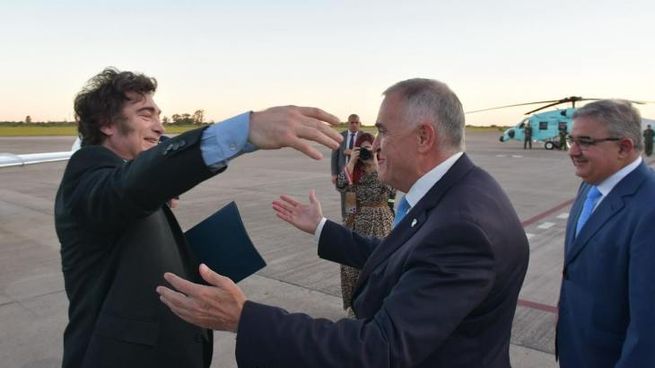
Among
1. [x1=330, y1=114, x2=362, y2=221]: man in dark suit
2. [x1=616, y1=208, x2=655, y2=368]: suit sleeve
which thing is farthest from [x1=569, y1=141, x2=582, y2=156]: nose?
[x1=330, y1=114, x2=362, y2=221]: man in dark suit

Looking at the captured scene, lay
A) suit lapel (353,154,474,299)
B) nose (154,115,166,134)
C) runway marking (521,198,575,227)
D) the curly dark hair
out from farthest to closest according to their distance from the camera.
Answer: runway marking (521,198,575,227), nose (154,115,166,134), the curly dark hair, suit lapel (353,154,474,299)

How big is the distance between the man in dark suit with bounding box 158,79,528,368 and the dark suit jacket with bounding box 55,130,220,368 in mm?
485

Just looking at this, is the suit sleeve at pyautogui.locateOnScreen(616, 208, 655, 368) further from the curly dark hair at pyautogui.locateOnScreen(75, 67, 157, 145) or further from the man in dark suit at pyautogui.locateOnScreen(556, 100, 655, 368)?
the curly dark hair at pyautogui.locateOnScreen(75, 67, 157, 145)

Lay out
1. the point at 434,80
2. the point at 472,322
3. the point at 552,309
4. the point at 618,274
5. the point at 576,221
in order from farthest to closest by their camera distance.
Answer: the point at 552,309, the point at 576,221, the point at 618,274, the point at 434,80, the point at 472,322

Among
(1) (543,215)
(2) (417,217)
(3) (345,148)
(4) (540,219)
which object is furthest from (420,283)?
(1) (543,215)

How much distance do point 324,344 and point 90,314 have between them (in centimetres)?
103

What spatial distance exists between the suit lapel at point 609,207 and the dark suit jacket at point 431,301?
99cm

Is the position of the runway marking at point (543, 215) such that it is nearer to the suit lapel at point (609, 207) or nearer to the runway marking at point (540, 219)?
the runway marking at point (540, 219)

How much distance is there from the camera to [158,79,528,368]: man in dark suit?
1.19 meters

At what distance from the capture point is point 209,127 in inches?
47.5

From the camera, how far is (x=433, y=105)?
1596 millimetres

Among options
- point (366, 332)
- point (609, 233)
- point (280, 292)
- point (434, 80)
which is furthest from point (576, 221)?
point (280, 292)

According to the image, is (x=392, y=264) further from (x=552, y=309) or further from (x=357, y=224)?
(x=552, y=309)

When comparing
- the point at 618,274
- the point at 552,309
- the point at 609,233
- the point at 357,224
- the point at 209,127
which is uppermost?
the point at 209,127
